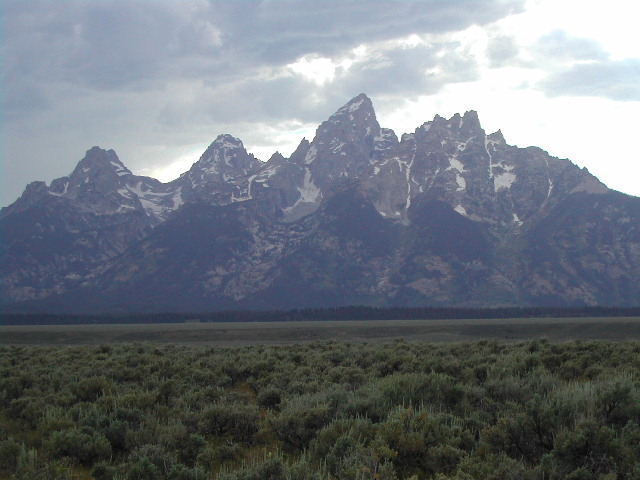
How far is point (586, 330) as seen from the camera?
65750mm

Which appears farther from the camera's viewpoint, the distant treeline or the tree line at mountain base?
the distant treeline

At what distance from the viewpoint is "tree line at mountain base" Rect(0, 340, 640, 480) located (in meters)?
9.73

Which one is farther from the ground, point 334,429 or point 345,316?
point 334,429

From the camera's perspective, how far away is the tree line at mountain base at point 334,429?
9.73 m

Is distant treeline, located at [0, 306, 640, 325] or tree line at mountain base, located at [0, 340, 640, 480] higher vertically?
tree line at mountain base, located at [0, 340, 640, 480]

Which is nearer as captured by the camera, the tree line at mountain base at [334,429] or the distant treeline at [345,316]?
the tree line at mountain base at [334,429]

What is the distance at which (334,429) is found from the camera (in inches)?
447

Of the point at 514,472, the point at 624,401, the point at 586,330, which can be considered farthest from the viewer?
the point at 586,330

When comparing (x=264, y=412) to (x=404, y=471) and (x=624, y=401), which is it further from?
(x=624, y=401)

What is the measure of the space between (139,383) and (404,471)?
34.7 ft

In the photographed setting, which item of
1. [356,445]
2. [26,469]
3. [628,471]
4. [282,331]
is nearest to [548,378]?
[628,471]

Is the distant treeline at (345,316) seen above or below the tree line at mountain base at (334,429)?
below

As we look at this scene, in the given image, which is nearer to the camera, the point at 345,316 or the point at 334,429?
the point at 334,429

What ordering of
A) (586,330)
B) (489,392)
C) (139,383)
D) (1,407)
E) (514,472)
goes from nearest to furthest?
(514,472), (489,392), (1,407), (139,383), (586,330)
